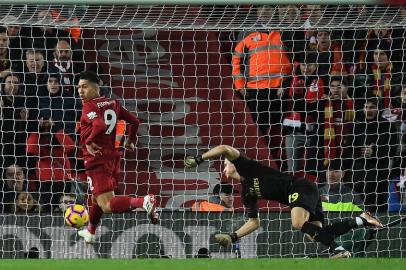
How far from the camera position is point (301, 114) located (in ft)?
45.6

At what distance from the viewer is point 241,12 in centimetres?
1280

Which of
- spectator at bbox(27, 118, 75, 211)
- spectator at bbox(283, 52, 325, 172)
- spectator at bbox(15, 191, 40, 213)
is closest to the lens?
spectator at bbox(15, 191, 40, 213)

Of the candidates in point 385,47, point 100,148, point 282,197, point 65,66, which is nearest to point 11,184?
point 65,66

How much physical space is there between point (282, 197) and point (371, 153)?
93.9 inches

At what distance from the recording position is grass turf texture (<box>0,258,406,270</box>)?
31.3 feet

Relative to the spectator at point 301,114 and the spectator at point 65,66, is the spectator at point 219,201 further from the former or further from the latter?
the spectator at point 65,66

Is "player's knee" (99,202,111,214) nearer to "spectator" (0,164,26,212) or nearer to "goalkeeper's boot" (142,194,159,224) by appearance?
"goalkeeper's boot" (142,194,159,224)

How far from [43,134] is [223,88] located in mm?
2373

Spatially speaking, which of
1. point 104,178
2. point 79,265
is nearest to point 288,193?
point 104,178

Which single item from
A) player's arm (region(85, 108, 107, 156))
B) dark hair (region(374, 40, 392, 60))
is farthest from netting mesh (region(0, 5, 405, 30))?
player's arm (region(85, 108, 107, 156))

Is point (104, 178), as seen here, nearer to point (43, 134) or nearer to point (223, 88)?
point (43, 134)

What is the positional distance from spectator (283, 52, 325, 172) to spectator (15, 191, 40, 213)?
10.4 feet

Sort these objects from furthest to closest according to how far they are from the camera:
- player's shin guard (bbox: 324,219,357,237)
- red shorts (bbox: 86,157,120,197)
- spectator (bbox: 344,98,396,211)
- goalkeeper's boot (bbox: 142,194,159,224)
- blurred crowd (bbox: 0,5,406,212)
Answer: spectator (bbox: 344,98,396,211), blurred crowd (bbox: 0,5,406,212), player's shin guard (bbox: 324,219,357,237), red shorts (bbox: 86,157,120,197), goalkeeper's boot (bbox: 142,194,159,224)

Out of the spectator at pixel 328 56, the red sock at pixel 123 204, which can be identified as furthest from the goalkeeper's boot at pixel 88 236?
the spectator at pixel 328 56
